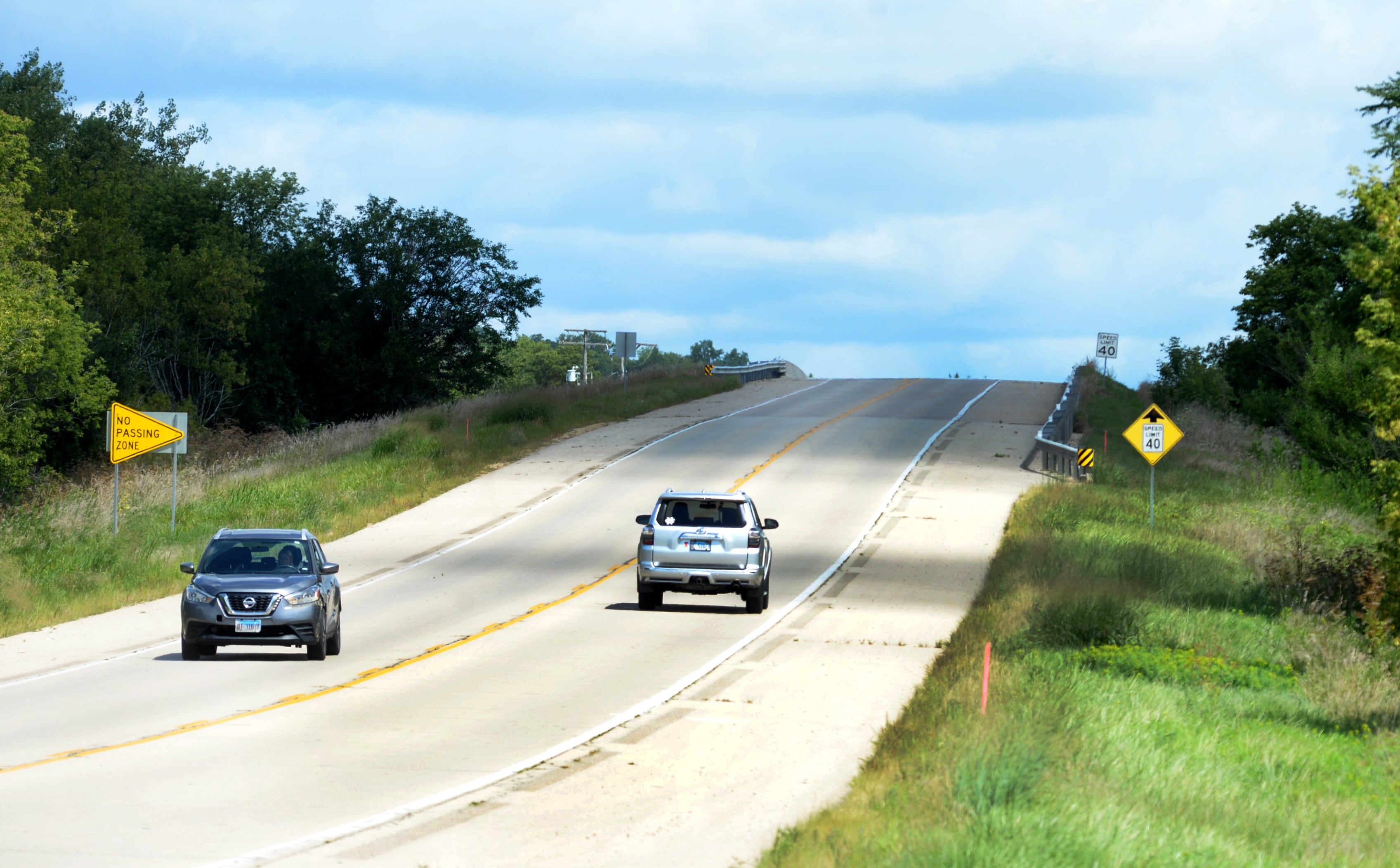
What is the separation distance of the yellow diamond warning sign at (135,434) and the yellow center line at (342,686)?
32.5ft

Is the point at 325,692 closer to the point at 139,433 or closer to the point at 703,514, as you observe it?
the point at 703,514

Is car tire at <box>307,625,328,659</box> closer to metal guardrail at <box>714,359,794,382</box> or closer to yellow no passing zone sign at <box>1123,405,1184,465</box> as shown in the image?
yellow no passing zone sign at <box>1123,405,1184,465</box>

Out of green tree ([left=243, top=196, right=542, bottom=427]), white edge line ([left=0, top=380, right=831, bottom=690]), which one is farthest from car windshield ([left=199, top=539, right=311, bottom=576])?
green tree ([left=243, top=196, right=542, bottom=427])

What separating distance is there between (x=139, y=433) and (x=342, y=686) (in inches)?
608

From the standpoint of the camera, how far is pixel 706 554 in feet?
74.6

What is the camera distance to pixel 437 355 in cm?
6694

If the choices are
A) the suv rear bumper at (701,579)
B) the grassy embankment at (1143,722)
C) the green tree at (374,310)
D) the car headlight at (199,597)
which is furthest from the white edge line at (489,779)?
the green tree at (374,310)

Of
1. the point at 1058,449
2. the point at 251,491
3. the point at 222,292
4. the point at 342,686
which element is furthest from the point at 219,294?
the point at 342,686

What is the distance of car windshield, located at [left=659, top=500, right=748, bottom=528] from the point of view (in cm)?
2302

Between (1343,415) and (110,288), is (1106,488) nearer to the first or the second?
(1343,415)

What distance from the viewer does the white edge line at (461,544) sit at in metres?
17.2

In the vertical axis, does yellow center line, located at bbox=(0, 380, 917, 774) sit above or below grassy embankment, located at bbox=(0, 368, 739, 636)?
below

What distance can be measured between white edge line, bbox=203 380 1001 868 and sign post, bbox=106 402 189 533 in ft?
45.4

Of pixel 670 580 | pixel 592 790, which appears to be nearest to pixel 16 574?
pixel 670 580
